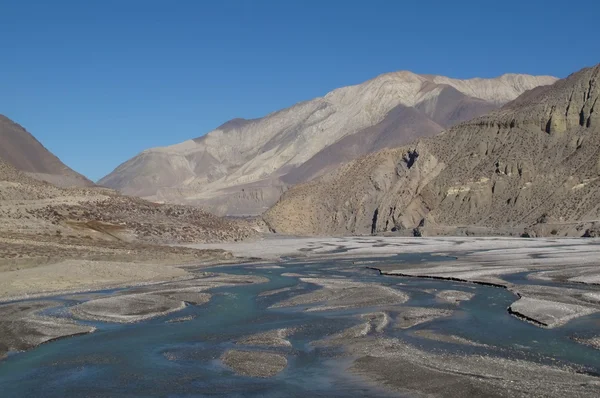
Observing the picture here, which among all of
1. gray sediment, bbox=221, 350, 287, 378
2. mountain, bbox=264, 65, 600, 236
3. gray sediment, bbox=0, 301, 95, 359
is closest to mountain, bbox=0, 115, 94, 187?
mountain, bbox=264, 65, 600, 236

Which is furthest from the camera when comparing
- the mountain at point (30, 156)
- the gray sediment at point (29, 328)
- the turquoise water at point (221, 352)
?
the mountain at point (30, 156)

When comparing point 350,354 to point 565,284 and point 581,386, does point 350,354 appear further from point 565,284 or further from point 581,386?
point 565,284

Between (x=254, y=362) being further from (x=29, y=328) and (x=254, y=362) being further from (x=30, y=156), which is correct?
(x=30, y=156)

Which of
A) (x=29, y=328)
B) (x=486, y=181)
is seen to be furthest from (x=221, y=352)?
(x=486, y=181)

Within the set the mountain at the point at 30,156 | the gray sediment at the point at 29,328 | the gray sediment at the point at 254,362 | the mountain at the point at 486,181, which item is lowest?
the gray sediment at the point at 254,362

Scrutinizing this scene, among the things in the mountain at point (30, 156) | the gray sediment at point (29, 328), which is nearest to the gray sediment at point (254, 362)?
the gray sediment at point (29, 328)

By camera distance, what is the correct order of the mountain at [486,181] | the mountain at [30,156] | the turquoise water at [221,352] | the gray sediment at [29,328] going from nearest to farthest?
the turquoise water at [221,352] → the gray sediment at [29,328] → the mountain at [486,181] → the mountain at [30,156]

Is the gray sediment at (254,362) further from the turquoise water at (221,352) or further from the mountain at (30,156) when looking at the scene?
the mountain at (30,156)
